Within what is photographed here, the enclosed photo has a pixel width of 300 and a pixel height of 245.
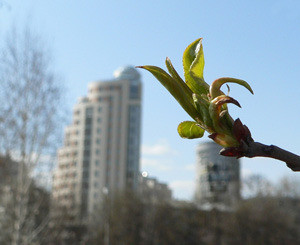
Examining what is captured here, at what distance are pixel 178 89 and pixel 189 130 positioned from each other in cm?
9

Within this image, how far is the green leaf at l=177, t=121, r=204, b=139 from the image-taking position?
2.79 feet

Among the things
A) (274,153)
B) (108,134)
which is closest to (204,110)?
(274,153)

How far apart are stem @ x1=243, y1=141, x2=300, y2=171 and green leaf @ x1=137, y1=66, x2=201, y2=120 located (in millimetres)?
104

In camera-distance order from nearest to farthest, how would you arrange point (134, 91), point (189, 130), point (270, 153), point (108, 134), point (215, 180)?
1. point (270, 153)
2. point (189, 130)
3. point (215, 180)
4. point (108, 134)
5. point (134, 91)

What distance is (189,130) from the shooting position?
858mm

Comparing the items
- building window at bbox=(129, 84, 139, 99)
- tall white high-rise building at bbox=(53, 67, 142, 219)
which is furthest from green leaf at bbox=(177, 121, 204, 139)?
building window at bbox=(129, 84, 139, 99)

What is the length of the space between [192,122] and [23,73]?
15.7 m

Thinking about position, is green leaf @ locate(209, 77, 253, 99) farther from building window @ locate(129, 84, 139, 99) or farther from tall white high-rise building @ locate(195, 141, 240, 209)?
building window @ locate(129, 84, 139, 99)

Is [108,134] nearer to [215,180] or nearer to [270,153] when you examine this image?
[215,180]

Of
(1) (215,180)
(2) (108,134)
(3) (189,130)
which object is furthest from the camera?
(2) (108,134)

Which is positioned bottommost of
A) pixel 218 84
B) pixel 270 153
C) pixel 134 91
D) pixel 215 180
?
pixel 270 153

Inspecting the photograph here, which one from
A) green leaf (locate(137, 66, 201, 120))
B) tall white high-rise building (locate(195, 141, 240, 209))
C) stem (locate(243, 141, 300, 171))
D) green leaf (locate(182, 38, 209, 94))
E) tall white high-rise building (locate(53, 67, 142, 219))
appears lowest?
stem (locate(243, 141, 300, 171))

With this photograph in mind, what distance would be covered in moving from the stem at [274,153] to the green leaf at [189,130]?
10cm

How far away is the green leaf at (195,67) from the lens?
82cm
